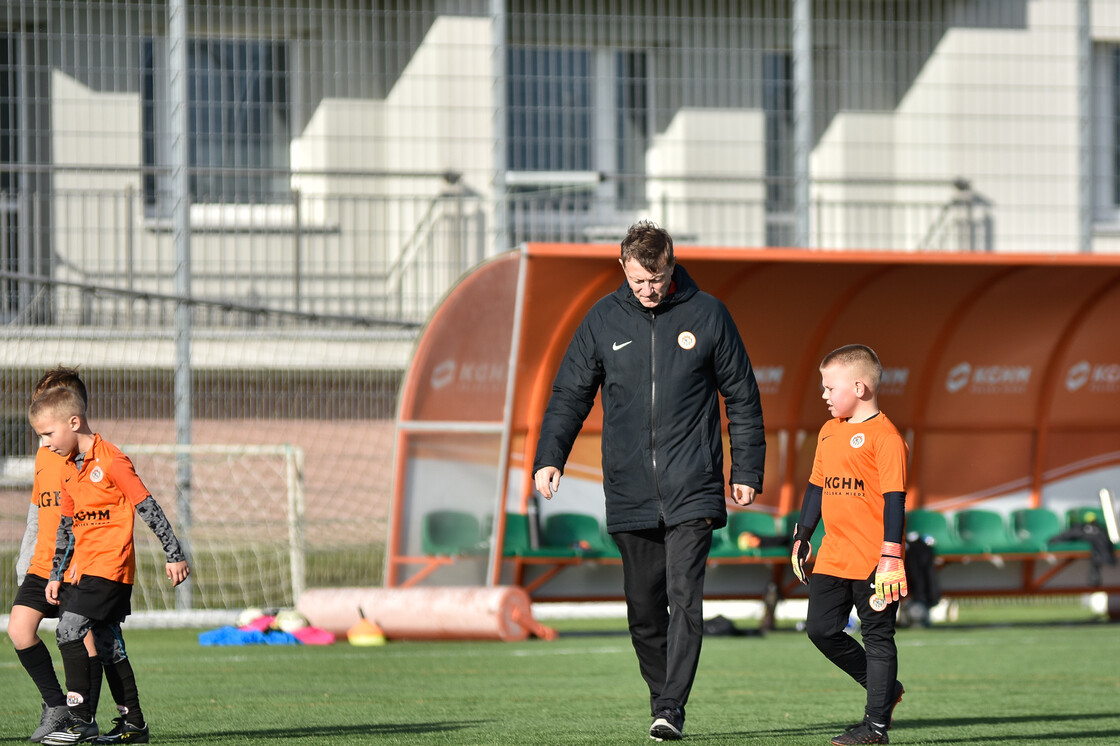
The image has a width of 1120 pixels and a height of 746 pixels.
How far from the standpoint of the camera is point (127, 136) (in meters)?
11.9

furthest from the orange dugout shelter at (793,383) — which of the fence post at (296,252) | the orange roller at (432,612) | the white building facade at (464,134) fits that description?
the fence post at (296,252)

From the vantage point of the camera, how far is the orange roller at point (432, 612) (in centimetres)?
991

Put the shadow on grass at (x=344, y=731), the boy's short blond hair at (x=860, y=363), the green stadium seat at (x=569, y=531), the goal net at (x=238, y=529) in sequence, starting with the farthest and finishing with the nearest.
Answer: the goal net at (x=238, y=529) < the green stadium seat at (x=569, y=531) < the shadow on grass at (x=344, y=731) < the boy's short blond hair at (x=860, y=363)

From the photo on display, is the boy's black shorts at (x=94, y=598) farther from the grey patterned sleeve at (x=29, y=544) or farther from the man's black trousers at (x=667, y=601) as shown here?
the man's black trousers at (x=667, y=601)

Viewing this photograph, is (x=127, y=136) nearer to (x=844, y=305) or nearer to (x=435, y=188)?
(x=435, y=188)

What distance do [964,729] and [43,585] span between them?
318 centimetres

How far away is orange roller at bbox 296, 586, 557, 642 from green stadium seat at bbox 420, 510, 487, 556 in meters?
0.90

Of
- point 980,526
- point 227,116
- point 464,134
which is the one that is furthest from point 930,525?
point 227,116

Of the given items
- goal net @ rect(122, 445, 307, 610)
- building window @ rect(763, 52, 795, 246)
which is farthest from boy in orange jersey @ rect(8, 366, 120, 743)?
building window @ rect(763, 52, 795, 246)

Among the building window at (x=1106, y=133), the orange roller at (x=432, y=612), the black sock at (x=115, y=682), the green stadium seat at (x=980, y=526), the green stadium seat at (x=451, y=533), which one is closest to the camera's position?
the black sock at (x=115, y=682)

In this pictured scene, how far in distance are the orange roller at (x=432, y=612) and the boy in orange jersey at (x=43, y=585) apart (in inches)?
183

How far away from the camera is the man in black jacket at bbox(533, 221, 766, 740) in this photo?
5.01 m

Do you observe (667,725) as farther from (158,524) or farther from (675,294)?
(158,524)

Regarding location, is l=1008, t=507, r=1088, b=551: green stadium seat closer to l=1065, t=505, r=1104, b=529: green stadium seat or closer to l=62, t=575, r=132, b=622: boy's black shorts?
l=1065, t=505, r=1104, b=529: green stadium seat
